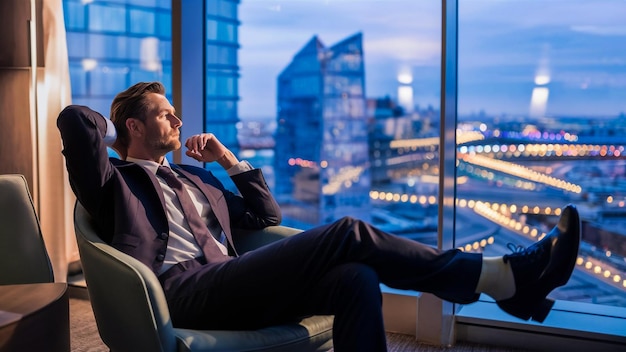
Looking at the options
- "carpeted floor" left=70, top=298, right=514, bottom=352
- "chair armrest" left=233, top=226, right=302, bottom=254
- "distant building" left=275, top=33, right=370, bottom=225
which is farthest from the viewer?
"distant building" left=275, top=33, right=370, bottom=225

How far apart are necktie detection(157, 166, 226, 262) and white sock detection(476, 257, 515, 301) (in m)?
0.86

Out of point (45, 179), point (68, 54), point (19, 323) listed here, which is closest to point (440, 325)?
point (19, 323)

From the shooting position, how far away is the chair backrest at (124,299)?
Answer: 73.1 inches

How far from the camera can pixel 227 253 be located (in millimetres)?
2424

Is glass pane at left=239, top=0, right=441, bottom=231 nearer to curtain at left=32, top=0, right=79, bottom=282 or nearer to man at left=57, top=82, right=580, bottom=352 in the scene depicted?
curtain at left=32, top=0, right=79, bottom=282

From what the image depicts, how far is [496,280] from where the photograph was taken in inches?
76.2

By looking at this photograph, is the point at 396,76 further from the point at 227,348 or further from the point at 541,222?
the point at 227,348

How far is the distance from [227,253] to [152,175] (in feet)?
1.27

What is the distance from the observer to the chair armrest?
2.51 meters

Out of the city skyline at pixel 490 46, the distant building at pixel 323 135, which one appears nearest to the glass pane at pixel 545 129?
the city skyline at pixel 490 46

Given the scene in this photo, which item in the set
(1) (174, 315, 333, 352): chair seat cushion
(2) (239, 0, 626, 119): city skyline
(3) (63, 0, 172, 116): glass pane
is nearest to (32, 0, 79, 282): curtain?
(3) (63, 0, 172, 116): glass pane

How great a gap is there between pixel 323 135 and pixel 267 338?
1.81m

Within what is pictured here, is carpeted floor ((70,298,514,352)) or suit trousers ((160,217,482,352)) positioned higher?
suit trousers ((160,217,482,352))

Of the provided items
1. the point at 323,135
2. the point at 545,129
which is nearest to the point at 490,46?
the point at 545,129
